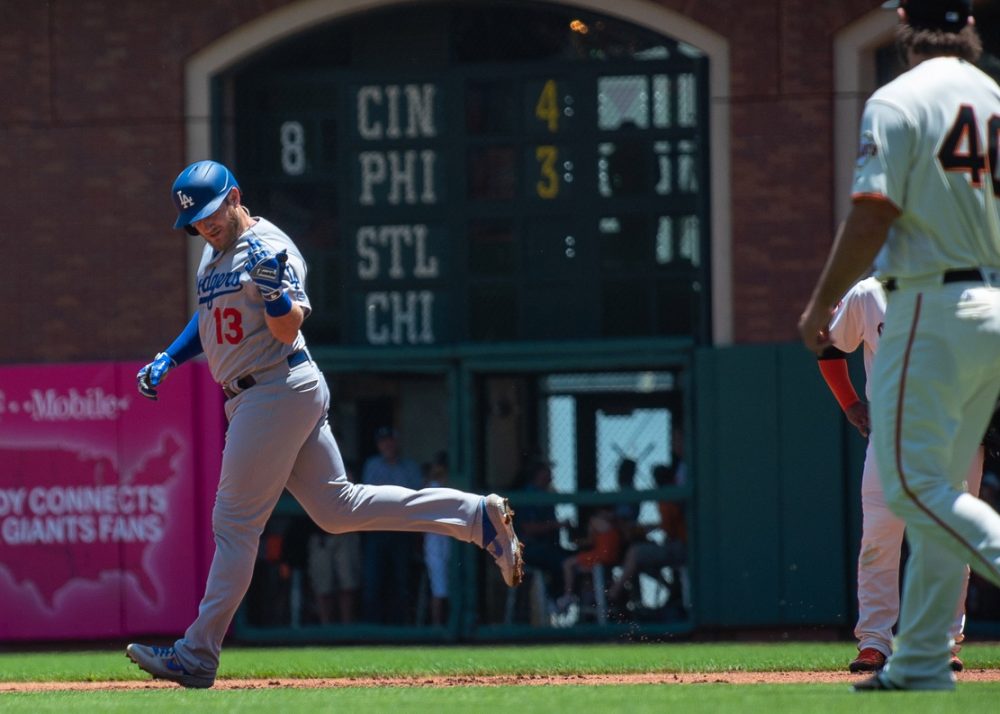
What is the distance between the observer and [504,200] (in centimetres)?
1198

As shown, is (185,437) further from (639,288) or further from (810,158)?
(810,158)

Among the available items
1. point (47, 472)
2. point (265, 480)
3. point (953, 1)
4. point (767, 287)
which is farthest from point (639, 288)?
point (953, 1)

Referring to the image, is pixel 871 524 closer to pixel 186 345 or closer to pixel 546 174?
pixel 186 345

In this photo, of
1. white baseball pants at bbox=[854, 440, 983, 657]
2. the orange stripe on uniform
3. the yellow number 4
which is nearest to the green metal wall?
the yellow number 4

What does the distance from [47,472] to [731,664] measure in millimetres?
6211

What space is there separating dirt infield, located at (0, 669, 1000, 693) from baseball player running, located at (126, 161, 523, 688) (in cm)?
47

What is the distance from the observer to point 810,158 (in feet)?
39.0

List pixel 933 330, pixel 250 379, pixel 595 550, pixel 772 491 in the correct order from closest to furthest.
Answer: pixel 933 330
pixel 250 379
pixel 772 491
pixel 595 550

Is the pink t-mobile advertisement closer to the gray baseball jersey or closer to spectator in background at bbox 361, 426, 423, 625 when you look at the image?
spectator in background at bbox 361, 426, 423, 625

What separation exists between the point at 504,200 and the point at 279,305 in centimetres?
595

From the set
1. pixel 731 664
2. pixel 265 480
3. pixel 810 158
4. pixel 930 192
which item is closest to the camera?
pixel 930 192

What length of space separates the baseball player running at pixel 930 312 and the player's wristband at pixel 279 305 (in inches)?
84.1

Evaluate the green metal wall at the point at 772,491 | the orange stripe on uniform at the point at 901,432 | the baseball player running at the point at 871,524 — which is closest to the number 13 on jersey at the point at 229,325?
the baseball player running at the point at 871,524

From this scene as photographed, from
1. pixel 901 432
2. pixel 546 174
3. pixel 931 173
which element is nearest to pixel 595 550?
pixel 546 174
